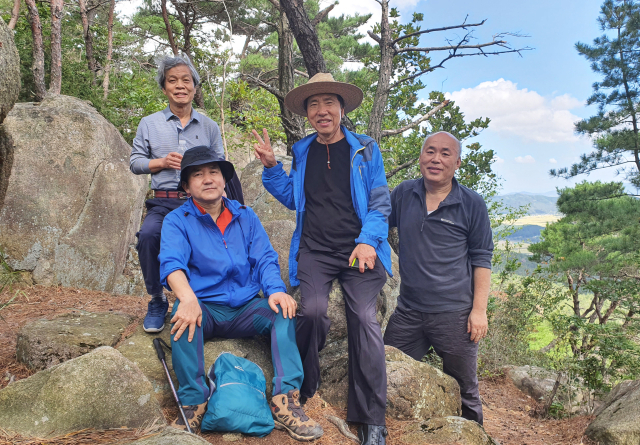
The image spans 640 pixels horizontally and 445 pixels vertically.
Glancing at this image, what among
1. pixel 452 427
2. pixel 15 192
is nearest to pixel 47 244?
pixel 15 192

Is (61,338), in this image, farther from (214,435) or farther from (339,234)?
(339,234)

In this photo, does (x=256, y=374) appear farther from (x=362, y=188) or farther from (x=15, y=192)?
(x=15, y=192)

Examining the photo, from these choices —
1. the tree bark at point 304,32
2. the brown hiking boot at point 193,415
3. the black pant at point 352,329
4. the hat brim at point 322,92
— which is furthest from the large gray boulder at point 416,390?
the tree bark at point 304,32

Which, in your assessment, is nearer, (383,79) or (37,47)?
(37,47)

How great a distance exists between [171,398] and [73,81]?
31.1ft

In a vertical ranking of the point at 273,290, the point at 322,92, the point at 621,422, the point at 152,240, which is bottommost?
the point at 621,422

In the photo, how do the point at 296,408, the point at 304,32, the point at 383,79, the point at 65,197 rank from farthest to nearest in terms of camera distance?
the point at 383,79 < the point at 65,197 < the point at 304,32 < the point at 296,408

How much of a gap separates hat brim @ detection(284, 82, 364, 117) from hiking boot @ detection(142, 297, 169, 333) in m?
2.25

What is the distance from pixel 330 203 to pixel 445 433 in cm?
208

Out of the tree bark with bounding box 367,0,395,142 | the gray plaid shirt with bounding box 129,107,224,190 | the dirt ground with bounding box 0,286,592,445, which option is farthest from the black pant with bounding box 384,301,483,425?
the tree bark with bounding box 367,0,395,142

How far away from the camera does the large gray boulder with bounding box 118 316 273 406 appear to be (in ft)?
11.3

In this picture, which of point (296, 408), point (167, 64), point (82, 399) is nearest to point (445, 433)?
point (296, 408)

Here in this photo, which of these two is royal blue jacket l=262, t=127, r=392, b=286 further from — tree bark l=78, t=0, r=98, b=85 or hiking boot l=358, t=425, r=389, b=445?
tree bark l=78, t=0, r=98, b=85

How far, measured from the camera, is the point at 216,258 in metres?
3.47
